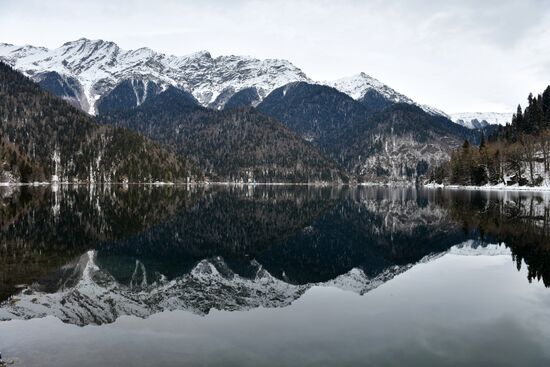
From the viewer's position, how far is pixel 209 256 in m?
44.9

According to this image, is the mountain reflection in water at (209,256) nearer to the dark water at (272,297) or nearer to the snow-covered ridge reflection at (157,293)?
the snow-covered ridge reflection at (157,293)

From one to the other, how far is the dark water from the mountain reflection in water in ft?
0.64

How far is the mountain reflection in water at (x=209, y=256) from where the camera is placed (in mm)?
28312

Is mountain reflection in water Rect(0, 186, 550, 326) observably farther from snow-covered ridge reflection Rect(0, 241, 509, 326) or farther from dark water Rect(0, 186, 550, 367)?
dark water Rect(0, 186, 550, 367)

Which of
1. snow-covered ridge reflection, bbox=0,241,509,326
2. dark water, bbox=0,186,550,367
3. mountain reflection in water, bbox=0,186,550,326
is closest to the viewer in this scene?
dark water, bbox=0,186,550,367

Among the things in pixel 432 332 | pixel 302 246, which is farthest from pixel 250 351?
pixel 302 246

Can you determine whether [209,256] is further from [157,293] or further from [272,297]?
[272,297]

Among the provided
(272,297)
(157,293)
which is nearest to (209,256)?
(157,293)

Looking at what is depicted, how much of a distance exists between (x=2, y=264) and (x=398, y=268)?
29800 mm

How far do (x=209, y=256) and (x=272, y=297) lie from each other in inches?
653

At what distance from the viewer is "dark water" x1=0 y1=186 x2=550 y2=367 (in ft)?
62.4

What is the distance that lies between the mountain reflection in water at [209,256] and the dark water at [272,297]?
0.19 metres

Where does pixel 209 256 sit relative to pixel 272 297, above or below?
below

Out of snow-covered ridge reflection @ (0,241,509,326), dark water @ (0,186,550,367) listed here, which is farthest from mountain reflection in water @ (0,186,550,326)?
dark water @ (0,186,550,367)
